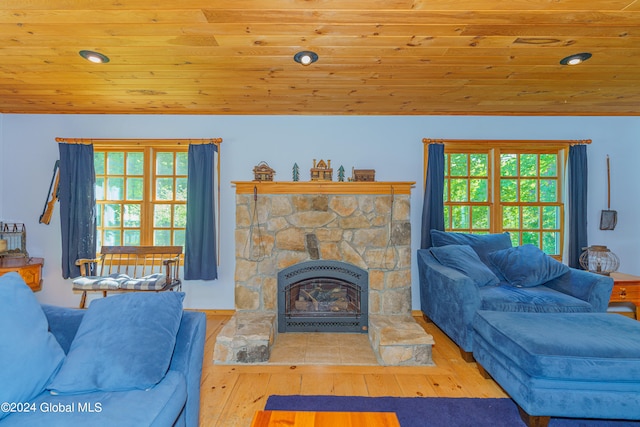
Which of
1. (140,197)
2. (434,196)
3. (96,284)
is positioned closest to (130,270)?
(96,284)

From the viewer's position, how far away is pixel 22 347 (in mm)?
1229

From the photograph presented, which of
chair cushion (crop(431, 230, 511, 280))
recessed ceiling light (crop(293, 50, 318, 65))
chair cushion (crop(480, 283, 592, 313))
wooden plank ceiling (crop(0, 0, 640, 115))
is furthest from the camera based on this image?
chair cushion (crop(431, 230, 511, 280))

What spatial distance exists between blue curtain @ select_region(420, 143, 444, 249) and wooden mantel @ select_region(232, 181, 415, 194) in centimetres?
49

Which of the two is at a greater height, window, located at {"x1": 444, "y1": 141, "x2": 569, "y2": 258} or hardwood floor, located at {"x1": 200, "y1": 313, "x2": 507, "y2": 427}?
window, located at {"x1": 444, "y1": 141, "x2": 569, "y2": 258}

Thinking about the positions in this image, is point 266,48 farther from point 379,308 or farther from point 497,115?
point 497,115

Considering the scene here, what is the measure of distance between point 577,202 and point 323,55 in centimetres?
342

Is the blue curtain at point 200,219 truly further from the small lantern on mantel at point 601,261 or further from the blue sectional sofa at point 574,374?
the small lantern on mantel at point 601,261

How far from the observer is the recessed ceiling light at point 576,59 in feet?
7.52

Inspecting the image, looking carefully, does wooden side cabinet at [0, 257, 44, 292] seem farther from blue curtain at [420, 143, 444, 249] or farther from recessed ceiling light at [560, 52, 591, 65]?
recessed ceiling light at [560, 52, 591, 65]

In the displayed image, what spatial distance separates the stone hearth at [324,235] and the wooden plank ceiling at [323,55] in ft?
3.20

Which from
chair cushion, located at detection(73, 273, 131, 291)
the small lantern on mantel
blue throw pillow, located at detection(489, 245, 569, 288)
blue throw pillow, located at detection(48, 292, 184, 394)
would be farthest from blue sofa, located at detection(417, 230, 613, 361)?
chair cushion, located at detection(73, 273, 131, 291)

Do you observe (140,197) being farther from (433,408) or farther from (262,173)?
(433,408)

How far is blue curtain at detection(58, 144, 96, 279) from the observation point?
11.7ft

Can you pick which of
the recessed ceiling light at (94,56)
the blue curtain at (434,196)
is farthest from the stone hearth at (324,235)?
the recessed ceiling light at (94,56)
